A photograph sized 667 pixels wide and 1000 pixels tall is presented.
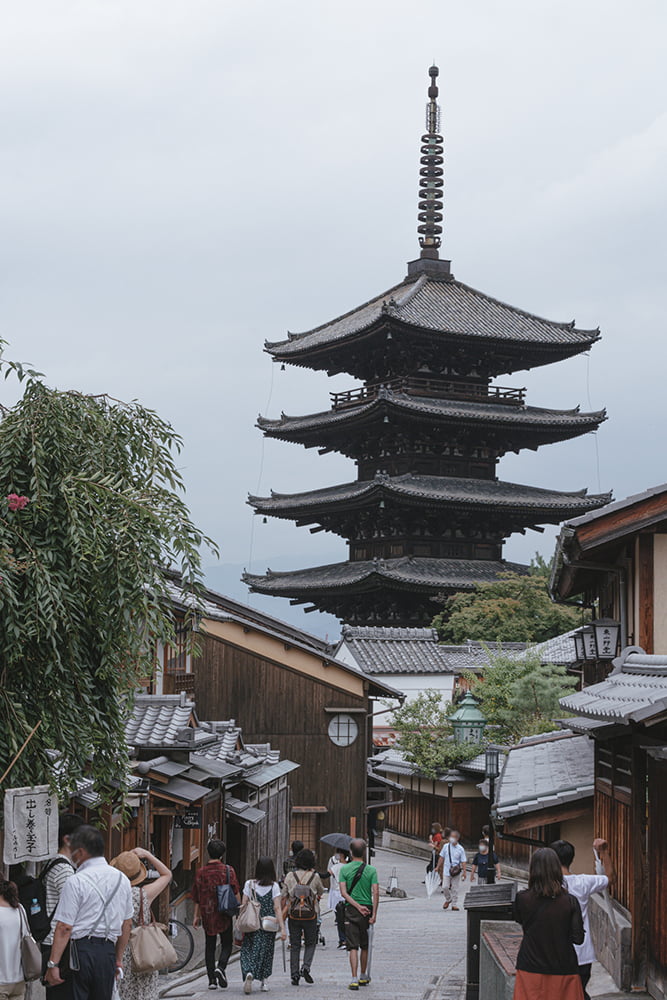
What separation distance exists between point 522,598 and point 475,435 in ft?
23.3

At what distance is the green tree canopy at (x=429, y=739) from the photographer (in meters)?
32.6

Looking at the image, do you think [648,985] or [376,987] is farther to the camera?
[376,987]

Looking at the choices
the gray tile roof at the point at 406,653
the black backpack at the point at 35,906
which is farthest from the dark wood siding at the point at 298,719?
the black backpack at the point at 35,906

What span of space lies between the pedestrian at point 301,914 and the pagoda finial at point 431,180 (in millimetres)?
40395

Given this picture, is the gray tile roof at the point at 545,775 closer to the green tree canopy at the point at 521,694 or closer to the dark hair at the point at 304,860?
the dark hair at the point at 304,860

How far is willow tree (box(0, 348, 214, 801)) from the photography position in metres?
9.04

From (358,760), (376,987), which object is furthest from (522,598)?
(376,987)

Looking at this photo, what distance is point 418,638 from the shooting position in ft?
134

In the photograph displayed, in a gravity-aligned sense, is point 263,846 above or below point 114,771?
below

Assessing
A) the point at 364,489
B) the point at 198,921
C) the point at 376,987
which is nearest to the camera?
the point at 376,987

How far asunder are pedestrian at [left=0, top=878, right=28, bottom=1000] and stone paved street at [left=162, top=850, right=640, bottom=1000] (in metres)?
4.82

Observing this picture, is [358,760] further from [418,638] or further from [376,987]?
[376,987]

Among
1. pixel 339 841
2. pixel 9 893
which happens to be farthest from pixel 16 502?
pixel 339 841

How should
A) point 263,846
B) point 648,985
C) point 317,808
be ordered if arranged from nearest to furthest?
point 648,985
point 263,846
point 317,808
